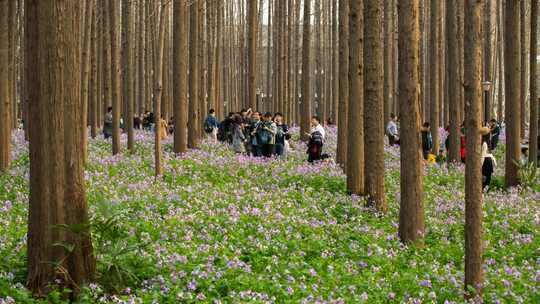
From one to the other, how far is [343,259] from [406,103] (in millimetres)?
3007

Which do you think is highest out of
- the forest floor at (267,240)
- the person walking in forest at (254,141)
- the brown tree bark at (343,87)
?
the brown tree bark at (343,87)

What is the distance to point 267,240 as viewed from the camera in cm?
984

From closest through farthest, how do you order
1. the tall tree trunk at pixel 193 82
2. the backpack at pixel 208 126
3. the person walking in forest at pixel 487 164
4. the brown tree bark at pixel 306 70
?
the person walking in forest at pixel 487 164, the tall tree trunk at pixel 193 82, the brown tree bark at pixel 306 70, the backpack at pixel 208 126

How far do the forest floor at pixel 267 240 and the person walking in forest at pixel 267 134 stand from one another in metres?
2.76

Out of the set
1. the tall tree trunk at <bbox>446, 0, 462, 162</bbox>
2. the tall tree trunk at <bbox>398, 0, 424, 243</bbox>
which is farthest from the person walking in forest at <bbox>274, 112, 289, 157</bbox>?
the tall tree trunk at <bbox>398, 0, 424, 243</bbox>

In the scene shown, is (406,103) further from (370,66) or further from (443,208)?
(443,208)

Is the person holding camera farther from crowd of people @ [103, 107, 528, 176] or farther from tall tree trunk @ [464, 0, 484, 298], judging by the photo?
tall tree trunk @ [464, 0, 484, 298]

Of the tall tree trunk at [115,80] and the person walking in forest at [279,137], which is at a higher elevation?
the tall tree trunk at [115,80]

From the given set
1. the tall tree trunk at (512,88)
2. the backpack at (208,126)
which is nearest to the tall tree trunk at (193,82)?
the backpack at (208,126)

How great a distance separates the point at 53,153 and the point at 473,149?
4.71m

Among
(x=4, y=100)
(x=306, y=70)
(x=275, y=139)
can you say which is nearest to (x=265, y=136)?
(x=275, y=139)

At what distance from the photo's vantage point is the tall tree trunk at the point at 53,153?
291 inches

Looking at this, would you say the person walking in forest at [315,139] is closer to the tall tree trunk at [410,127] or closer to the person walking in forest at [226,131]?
the person walking in forest at [226,131]

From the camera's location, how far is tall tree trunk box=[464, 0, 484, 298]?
310 inches
